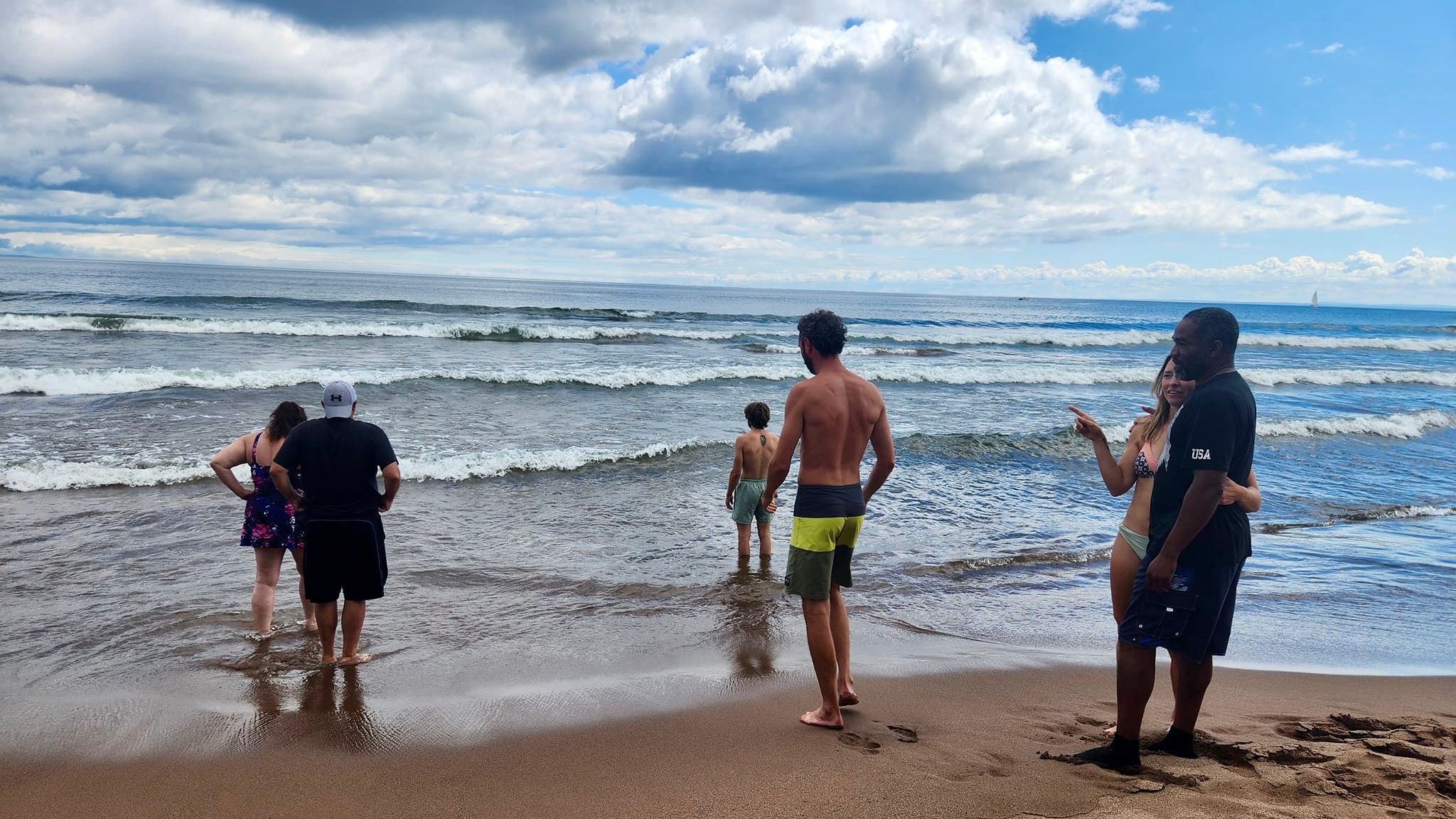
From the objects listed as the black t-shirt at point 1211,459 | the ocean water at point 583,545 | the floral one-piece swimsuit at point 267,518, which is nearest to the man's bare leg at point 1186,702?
the black t-shirt at point 1211,459

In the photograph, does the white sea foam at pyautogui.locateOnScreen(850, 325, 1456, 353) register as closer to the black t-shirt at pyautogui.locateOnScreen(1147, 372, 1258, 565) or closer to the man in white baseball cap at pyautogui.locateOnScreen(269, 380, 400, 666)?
the man in white baseball cap at pyautogui.locateOnScreen(269, 380, 400, 666)

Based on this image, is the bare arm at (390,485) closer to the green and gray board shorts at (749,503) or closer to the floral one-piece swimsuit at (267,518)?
the floral one-piece swimsuit at (267,518)

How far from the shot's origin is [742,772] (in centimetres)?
369

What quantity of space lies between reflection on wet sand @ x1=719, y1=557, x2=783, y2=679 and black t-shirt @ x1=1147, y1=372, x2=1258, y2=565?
2574 mm

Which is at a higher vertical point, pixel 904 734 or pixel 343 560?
pixel 343 560

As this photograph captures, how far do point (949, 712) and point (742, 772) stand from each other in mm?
1400

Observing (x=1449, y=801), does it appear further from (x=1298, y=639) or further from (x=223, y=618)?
(x=223, y=618)

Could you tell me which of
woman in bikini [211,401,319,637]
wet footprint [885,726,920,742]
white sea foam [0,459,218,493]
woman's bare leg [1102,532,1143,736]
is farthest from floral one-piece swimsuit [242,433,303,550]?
white sea foam [0,459,218,493]

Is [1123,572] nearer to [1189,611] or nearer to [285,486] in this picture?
[1189,611]

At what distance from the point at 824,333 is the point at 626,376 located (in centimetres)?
1732

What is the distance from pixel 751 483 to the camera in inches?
301

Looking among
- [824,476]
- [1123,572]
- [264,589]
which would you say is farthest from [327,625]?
[1123,572]

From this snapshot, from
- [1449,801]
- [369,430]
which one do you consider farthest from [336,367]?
[1449,801]

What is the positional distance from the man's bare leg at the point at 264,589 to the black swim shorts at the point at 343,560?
2.44 feet
